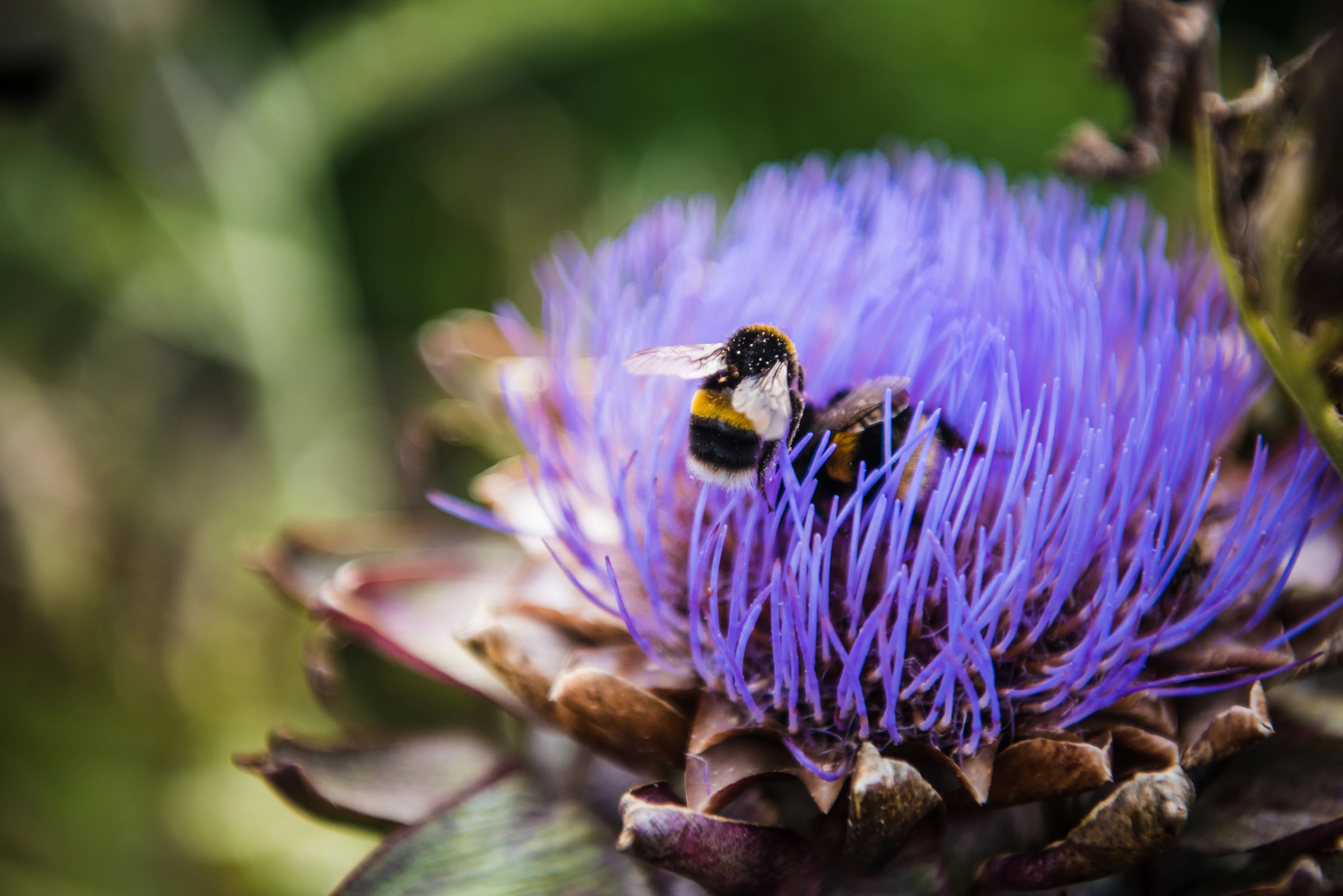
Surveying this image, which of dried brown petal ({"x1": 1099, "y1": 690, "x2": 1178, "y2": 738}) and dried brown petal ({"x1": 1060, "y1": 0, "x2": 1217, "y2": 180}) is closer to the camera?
dried brown petal ({"x1": 1099, "y1": 690, "x2": 1178, "y2": 738})

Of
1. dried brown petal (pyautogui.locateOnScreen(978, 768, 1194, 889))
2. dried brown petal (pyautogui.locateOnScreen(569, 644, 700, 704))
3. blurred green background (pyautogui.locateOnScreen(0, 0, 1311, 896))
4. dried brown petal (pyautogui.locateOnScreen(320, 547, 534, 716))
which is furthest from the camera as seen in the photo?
blurred green background (pyautogui.locateOnScreen(0, 0, 1311, 896))

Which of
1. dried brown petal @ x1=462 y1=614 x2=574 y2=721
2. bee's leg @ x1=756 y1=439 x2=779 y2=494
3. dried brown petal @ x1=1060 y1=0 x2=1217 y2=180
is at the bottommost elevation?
dried brown petal @ x1=462 y1=614 x2=574 y2=721

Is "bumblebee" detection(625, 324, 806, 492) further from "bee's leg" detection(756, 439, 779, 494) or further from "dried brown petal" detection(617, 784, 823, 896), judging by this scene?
"dried brown petal" detection(617, 784, 823, 896)

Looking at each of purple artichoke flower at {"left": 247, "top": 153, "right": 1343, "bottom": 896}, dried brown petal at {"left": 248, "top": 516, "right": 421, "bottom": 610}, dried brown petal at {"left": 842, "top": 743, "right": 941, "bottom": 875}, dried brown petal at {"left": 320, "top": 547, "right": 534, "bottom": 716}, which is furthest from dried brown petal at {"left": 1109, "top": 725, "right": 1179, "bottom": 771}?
dried brown petal at {"left": 248, "top": 516, "right": 421, "bottom": 610}

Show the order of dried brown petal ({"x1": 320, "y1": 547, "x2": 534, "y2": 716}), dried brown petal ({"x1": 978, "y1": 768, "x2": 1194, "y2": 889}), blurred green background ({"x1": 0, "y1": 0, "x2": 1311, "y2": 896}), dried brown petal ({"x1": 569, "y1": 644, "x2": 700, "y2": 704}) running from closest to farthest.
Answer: dried brown petal ({"x1": 978, "y1": 768, "x2": 1194, "y2": 889}) < dried brown petal ({"x1": 569, "y1": 644, "x2": 700, "y2": 704}) < dried brown petal ({"x1": 320, "y1": 547, "x2": 534, "y2": 716}) < blurred green background ({"x1": 0, "y1": 0, "x2": 1311, "y2": 896})

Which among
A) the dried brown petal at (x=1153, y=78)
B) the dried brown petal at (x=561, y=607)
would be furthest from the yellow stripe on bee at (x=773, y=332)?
the dried brown petal at (x=1153, y=78)

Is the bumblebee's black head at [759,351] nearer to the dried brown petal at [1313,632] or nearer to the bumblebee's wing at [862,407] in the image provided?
the bumblebee's wing at [862,407]

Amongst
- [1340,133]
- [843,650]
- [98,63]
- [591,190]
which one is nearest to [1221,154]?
[1340,133]

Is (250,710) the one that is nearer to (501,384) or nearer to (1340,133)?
(501,384)

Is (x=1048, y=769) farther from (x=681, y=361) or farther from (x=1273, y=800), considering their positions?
(x=681, y=361)
